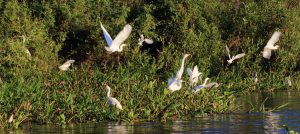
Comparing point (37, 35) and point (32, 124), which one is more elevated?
point (37, 35)

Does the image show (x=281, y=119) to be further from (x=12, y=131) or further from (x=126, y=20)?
(x=126, y=20)

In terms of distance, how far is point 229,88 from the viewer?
20250 millimetres

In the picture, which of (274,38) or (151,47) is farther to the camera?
(151,47)

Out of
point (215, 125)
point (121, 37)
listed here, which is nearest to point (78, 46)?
point (121, 37)

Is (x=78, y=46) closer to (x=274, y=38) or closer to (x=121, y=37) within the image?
(x=274, y=38)

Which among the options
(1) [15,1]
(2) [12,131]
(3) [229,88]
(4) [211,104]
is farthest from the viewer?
(1) [15,1]

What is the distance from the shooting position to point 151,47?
2883cm

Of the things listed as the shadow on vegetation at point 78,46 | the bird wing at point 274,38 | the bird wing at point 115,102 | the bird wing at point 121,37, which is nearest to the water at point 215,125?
the bird wing at point 115,102

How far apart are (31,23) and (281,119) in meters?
11.4

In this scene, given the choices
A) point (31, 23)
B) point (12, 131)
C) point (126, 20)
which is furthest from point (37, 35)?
point (12, 131)

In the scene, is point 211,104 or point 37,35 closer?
point 211,104

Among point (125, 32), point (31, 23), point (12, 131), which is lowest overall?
point (12, 131)

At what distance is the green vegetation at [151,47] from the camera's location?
18297 mm

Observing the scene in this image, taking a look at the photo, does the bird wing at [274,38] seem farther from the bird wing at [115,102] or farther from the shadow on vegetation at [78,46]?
the shadow on vegetation at [78,46]
